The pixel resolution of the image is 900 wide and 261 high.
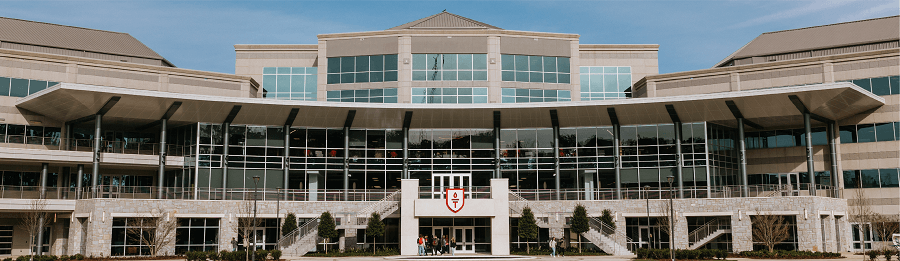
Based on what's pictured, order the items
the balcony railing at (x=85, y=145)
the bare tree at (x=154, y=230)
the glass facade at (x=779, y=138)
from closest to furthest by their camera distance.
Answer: the bare tree at (x=154, y=230)
the balcony railing at (x=85, y=145)
the glass facade at (x=779, y=138)

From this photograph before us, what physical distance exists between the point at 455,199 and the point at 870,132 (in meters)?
27.6

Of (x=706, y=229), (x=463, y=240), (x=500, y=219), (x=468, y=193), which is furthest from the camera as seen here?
(x=463, y=240)

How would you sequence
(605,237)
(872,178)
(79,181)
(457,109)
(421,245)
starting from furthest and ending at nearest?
1. (872,178)
2. (457,109)
3. (79,181)
4. (605,237)
5. (421,245)

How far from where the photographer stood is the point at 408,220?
131ft

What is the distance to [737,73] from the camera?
51.2 metres

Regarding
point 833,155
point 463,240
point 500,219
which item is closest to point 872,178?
point 833,155

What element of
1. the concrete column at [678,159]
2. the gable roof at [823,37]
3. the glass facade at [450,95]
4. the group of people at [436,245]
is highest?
the gable roof at [823,37]

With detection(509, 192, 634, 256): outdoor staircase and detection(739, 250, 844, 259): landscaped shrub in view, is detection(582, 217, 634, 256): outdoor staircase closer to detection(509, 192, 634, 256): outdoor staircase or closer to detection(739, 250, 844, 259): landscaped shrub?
detection(509, 192, 634, 256): outdoor staircase

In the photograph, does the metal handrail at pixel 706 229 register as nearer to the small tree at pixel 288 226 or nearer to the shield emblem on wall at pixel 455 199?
the shield emblem on wall at pixel 455 199

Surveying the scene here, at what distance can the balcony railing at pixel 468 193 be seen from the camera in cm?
4056

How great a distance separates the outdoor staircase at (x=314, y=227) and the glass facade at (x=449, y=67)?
1508cm

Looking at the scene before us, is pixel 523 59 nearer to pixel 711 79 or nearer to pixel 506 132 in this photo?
pixel 506 132

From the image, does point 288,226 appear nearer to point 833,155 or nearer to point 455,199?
point 455,199

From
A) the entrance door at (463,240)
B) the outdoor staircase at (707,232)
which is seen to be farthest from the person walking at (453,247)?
the outdoor staircase at (707,232)
